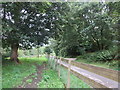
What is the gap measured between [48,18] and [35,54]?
1386cm

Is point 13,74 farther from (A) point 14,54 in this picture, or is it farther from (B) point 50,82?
(A) point 14,54

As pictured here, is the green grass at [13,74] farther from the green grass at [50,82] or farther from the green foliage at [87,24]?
the green foliage at [87,24]

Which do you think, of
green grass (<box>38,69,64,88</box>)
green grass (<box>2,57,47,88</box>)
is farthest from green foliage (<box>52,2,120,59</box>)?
green grass (<box>38,69,64,88</box>)

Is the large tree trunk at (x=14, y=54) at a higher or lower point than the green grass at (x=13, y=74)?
higher

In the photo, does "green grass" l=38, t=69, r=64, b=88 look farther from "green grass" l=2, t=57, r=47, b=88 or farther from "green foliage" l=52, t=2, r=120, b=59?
"green foliage" l=52, t=2, r=120, b=59

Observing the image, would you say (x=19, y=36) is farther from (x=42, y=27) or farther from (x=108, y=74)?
(x=108, y=74)

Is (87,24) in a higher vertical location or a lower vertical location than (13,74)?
higher

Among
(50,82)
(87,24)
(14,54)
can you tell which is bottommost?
(50,82)

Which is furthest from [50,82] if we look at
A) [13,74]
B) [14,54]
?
[14,54]

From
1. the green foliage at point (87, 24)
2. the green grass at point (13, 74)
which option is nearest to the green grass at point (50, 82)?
the green grass at point (13, 74)

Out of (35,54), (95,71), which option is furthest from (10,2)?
(35,54)

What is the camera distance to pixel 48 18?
22.6 feet

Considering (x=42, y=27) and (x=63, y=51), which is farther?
(x=63, y=51)

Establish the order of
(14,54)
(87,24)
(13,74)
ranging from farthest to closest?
(87,24)
(14,54)
(13,74)
